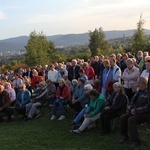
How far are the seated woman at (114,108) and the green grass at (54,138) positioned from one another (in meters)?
0.34

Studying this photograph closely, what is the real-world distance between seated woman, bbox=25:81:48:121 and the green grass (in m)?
0.80

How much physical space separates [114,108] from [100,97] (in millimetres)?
710

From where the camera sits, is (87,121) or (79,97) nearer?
(87,121)

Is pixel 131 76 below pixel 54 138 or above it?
above

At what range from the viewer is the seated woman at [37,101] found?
418 inches

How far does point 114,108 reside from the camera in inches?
293

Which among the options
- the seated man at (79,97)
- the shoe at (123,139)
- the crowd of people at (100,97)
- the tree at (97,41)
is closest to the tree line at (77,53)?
the tree at (97,41)

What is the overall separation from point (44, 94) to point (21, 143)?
346cm

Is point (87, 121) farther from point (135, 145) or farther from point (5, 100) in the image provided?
point (5, 100)

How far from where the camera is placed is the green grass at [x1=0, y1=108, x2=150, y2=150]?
696 cm

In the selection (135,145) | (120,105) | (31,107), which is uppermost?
(120,105)

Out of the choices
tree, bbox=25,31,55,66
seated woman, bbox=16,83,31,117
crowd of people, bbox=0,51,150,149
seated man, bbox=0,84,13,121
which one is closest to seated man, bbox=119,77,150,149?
crowd of people, bbox=0,51,150,149

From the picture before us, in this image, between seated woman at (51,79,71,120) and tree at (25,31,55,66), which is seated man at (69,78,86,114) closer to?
seated woman at (51,79,71,120)

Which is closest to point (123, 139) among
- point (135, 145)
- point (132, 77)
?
point (135, 145)
